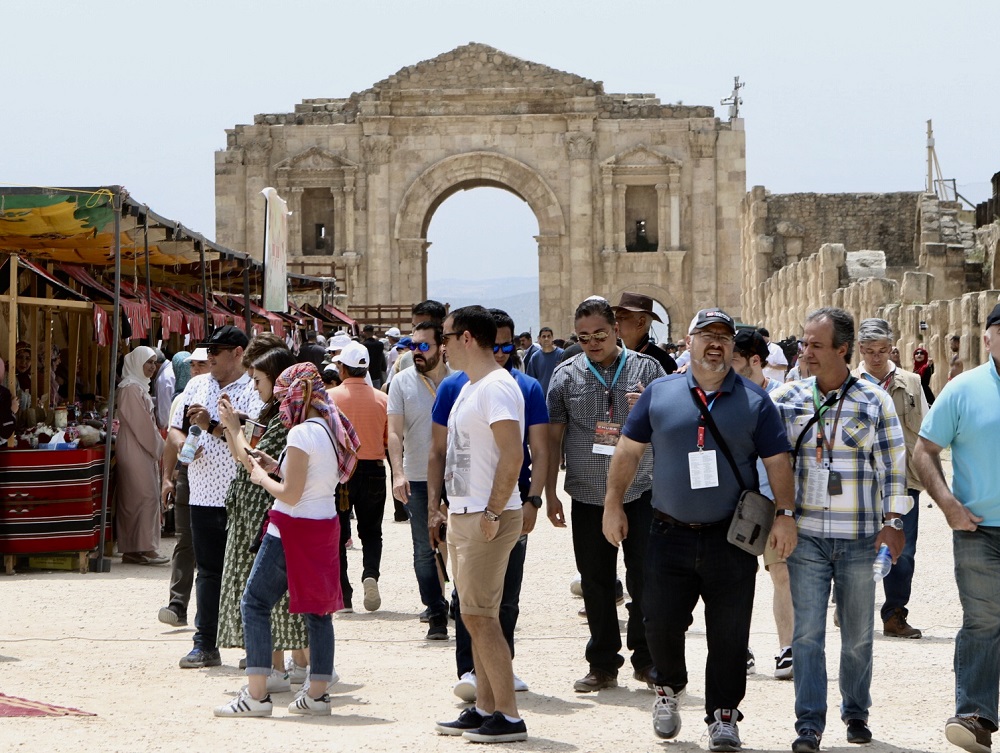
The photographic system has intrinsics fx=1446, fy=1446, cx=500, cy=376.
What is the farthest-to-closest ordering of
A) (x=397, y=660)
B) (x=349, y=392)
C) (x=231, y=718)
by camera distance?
1. (x=349, y=392)
2. (x=397, y=660)
3. (x=231, y=718)

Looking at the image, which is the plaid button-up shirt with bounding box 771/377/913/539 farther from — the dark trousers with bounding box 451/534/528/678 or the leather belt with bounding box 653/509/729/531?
the dark trousers with bounding box 451/534/528/678

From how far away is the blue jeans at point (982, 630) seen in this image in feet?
17.3

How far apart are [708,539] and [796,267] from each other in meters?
25.2

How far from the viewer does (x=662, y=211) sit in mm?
40688

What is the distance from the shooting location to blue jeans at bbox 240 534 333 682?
5852mm

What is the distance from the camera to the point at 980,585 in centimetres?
532

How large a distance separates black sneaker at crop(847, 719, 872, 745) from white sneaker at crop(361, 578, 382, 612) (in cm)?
377

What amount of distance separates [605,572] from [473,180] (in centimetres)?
3539

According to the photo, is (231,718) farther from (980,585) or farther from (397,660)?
(980,585)

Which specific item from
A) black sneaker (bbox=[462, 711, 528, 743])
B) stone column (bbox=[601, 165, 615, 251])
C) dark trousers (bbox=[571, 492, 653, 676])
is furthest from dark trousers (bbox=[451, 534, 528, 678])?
stone column (bbox=[601, 165, 615, 251])

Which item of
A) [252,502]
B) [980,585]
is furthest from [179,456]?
[980,585]

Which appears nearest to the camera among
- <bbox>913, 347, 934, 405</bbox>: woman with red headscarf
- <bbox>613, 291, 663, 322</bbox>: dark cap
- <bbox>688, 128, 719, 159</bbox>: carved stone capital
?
<bbox>613, 291, 663, 322</bbox>: dark cap

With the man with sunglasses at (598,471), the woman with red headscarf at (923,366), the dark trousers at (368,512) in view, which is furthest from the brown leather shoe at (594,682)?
the woman with red headscarf at (923,366)

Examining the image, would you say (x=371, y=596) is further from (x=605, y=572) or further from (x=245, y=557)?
(x=605, y=572)
